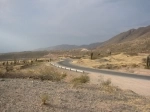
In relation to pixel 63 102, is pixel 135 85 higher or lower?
lower

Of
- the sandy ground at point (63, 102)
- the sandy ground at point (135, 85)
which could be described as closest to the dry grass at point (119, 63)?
the sandy ground at point (135, 85)

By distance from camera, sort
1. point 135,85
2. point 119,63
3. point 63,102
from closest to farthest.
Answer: point 63,102 < point 135,85 < point 119,63

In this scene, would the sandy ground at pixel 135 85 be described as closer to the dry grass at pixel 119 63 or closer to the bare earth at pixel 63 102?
the bare earth at pixel 63 102

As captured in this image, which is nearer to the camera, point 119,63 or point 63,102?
point 63,102

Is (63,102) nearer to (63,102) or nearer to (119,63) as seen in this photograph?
(63,102)

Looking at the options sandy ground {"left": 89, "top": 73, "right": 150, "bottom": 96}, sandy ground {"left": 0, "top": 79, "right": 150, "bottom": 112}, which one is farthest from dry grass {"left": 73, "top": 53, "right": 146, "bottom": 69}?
sandy ground {"left": 0, "top": 79, "right": 150, "bottom": 112}

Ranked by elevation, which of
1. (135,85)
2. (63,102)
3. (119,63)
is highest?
(63,102)

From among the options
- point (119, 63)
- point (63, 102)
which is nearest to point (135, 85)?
point (63, 102)

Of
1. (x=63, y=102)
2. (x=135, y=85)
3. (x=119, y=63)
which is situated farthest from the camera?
(x=119, y=63)

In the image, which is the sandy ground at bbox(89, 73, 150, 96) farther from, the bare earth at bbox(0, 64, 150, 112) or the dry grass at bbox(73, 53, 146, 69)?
the dry grass at bbox(73, 53, 146, 69)

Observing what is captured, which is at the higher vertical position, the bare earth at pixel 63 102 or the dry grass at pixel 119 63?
the bare earth at pixel 63 102

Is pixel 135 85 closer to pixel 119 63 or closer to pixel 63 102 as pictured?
pixel 63 102

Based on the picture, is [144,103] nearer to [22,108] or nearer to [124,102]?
[124,102]

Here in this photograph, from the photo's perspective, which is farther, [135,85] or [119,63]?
[119,63]
